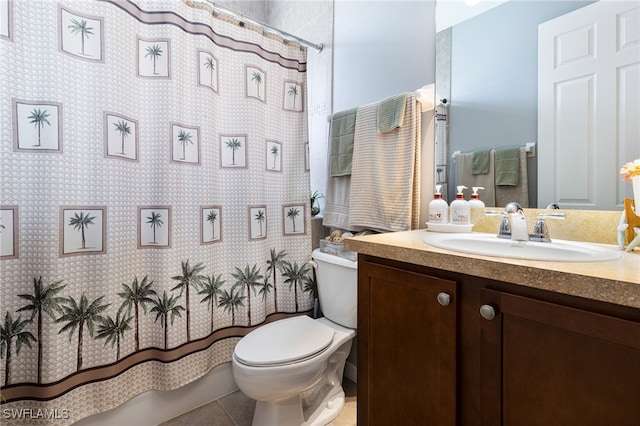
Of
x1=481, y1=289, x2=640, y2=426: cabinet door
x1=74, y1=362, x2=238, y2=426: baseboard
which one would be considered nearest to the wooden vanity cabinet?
x1=481, y1=289, x2=640, y2=426: cabinet door

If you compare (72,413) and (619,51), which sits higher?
(619,51)

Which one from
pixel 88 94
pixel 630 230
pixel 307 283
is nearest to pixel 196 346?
pixel 307 283

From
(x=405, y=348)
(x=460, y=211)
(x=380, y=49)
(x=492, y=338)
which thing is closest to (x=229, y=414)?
(x=405, y=348)

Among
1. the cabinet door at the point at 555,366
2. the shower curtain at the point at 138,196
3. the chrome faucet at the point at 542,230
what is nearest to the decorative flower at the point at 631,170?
the chrome faucet at the point at 542,230

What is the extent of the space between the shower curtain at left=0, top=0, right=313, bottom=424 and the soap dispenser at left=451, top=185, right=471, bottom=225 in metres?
0.84

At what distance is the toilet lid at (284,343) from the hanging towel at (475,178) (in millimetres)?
877

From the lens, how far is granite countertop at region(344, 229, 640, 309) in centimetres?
53

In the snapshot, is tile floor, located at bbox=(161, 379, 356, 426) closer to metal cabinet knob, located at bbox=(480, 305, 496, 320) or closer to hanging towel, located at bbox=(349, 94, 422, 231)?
hanging towel, located at bbox=(349, 94, 422, 231)

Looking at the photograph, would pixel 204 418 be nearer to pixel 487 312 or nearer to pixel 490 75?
pixel 487 312

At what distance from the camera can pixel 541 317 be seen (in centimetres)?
62

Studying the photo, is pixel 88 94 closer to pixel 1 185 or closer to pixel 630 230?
pixel 1 185

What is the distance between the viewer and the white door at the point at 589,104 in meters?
0.88

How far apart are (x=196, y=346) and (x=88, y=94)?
1.17 m

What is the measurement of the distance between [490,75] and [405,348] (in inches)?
42.7
